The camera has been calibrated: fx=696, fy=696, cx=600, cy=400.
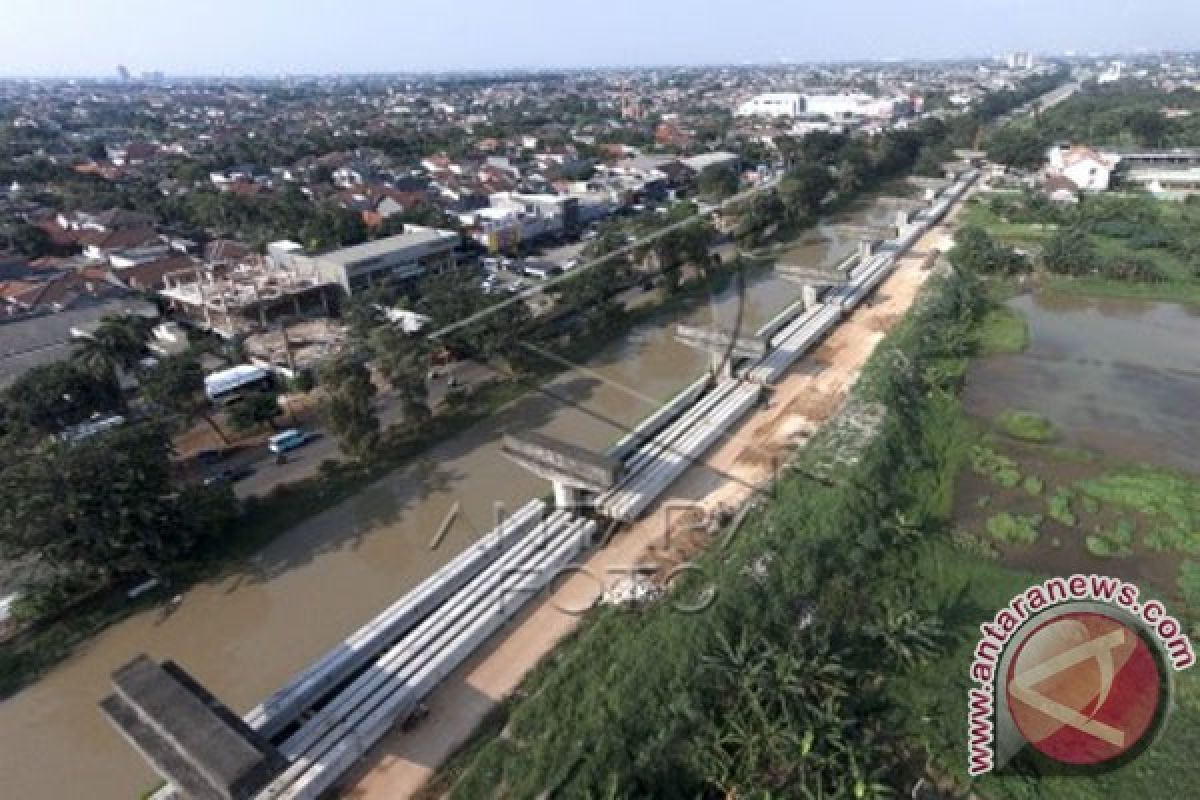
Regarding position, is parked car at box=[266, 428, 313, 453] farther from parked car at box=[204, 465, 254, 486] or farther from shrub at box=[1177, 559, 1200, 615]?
shrub at box=[1177, 559, 1200, 615]

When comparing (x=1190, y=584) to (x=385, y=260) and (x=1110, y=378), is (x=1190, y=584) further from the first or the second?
(x=385, y=260)

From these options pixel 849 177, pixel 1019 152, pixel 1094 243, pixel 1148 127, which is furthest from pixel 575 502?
pixel 1148 127

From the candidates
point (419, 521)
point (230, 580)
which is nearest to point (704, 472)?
point (419, 521)

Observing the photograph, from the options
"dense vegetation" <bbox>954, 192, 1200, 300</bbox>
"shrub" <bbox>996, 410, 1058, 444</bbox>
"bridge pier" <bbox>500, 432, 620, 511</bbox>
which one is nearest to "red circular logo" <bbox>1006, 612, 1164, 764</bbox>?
"bridge pier" <bbox>500, 432, 620, 511</bbox>

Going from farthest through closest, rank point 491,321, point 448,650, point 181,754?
point 491,321, point 448,650, point 181,754

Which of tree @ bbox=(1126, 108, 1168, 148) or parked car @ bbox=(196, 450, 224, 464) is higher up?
tree @ bbox=(1126, 108, 1168, 148)

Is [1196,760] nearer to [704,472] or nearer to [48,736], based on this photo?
[704,472]

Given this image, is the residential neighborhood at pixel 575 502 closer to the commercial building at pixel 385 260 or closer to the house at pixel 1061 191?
the commercial building at pixel 385 260
